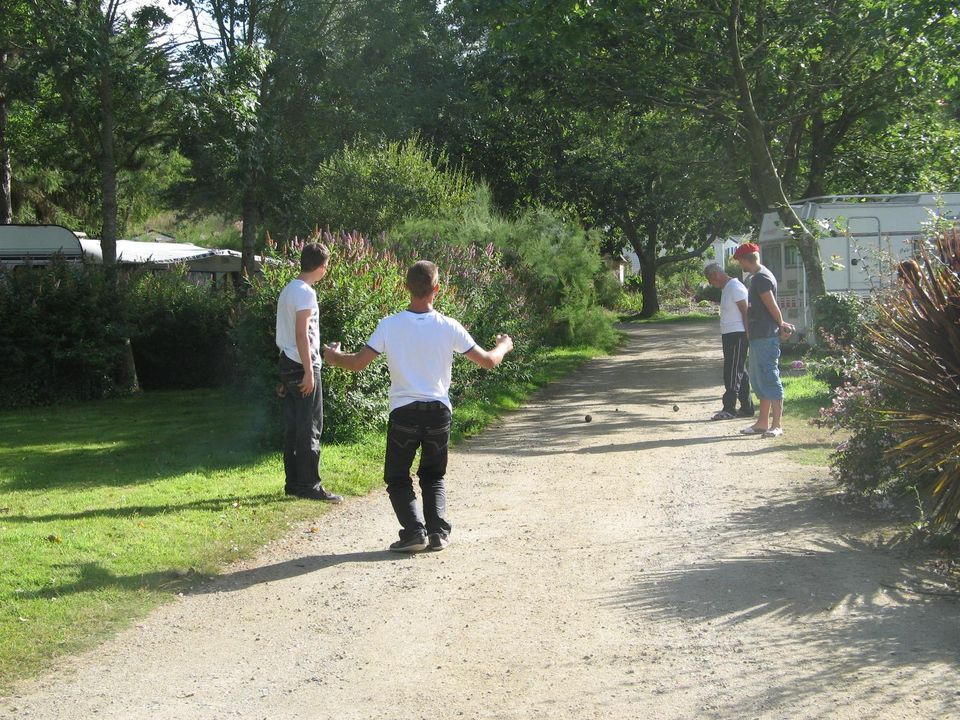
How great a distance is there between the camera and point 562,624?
5207mm

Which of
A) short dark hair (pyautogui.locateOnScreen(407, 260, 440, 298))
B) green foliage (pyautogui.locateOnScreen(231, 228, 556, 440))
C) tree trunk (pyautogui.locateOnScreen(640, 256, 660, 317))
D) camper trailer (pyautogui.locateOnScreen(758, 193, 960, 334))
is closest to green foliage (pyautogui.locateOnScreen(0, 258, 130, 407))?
green foliage (pyautogui.locateOnScreen(231, 228, 556, 440))

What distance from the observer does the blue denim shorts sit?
1087 centimetres

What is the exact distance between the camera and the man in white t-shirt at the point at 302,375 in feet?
26.1

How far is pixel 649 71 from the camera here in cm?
1750

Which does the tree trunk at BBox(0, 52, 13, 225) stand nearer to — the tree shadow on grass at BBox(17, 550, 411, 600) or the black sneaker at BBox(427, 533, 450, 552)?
the tree shadow on grass at BBox(17, 550, 411, 600)

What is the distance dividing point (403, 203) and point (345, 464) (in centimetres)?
1233

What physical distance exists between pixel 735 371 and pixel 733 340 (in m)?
0.37

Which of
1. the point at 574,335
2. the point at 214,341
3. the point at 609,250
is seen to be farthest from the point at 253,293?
the point at 609,250

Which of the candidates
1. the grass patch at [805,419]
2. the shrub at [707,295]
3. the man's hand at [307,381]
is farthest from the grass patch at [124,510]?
the shrub at [707,295]

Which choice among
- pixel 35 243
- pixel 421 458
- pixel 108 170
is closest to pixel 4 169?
pixel 35 243

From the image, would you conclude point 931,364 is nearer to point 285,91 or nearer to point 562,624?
point 562,624

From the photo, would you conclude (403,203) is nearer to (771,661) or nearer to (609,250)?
(771,661)

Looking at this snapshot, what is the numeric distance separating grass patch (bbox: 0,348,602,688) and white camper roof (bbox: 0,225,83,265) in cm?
610

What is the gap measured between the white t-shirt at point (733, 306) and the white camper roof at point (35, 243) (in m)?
12.6
